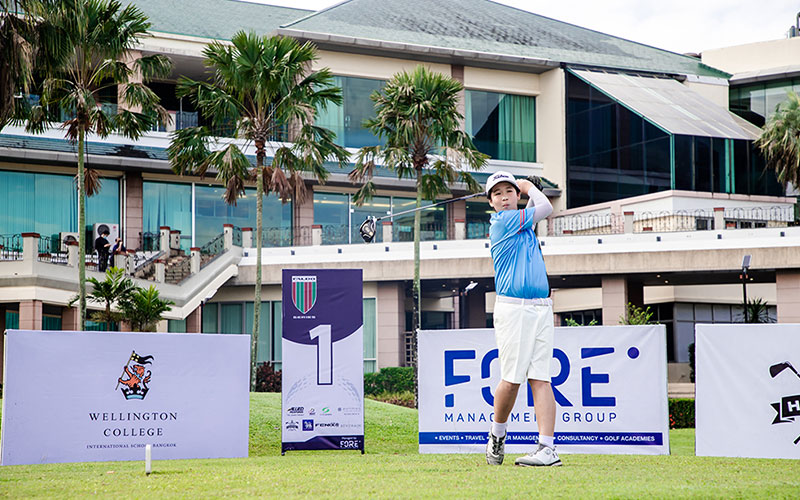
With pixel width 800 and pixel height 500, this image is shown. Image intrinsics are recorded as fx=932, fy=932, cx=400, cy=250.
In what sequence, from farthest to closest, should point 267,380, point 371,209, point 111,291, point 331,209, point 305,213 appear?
1. point 371,209
2. point 331,209
3. point 305,213
4. point 267,380
5. point 111,291

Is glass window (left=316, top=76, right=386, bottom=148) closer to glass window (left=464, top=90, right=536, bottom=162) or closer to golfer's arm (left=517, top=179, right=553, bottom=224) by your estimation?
glass window (left=464, top=90, right=536, bottom=162)

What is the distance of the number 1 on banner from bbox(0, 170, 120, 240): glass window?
91.7 ft

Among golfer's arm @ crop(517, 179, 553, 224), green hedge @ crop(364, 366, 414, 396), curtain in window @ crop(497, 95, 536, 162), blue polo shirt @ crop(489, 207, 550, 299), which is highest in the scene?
curtain in window @ crop(497, 95, 536, 162)

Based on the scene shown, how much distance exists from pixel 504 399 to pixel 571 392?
2.54m

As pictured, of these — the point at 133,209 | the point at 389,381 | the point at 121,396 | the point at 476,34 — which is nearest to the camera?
the point at 121,396

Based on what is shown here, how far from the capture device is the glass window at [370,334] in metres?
34.9

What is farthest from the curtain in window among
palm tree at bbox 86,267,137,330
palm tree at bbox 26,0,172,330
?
palm tree at bbox 26,0,172,330

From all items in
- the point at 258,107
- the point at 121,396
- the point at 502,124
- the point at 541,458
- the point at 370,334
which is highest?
the point at 502,124

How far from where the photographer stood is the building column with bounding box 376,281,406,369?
113 ft

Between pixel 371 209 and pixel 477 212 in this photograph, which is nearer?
pixel 371 209

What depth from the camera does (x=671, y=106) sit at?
4025 cm

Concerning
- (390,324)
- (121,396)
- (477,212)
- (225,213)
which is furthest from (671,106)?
(121,396)

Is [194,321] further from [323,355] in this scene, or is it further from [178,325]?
[323,355]

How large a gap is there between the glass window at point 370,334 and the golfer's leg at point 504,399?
2721 cm
